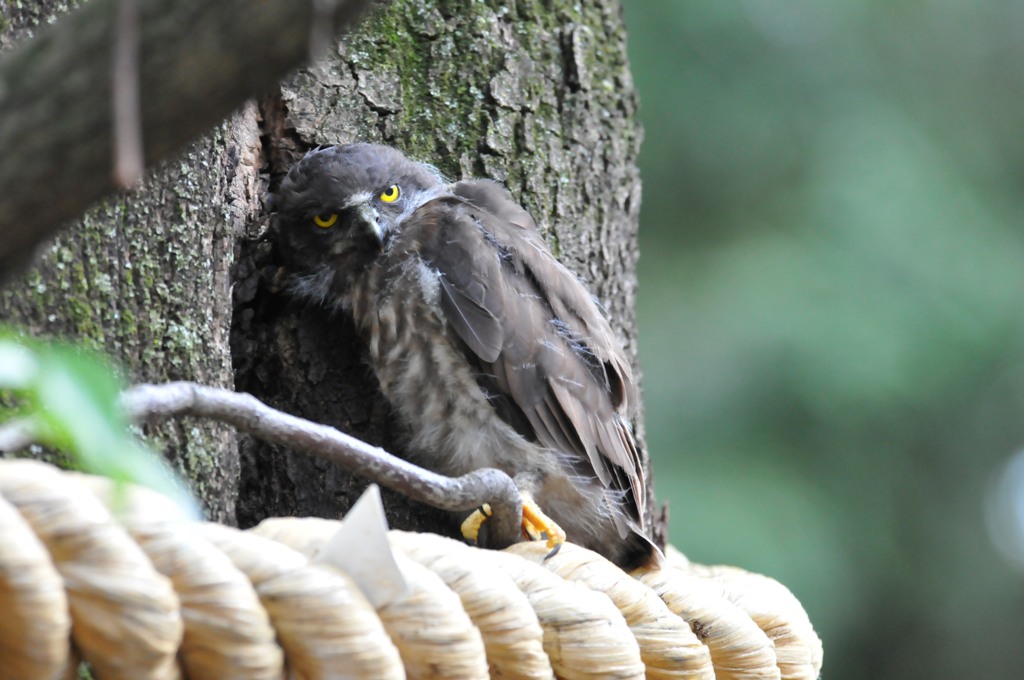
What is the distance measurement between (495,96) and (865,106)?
445 cm

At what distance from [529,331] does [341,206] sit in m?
0.44

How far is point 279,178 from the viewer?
2.10 m

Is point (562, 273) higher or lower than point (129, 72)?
higher

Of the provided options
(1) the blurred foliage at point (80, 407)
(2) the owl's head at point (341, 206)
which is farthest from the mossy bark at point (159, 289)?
(1) the blurred foliage at point (80, 407)

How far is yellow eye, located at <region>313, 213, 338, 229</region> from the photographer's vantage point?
2.16 meters

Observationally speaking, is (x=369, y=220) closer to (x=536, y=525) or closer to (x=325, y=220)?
(x=325, y=220)

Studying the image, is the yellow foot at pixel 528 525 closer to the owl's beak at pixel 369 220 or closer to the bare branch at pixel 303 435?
the bare branch at pixel 303 435

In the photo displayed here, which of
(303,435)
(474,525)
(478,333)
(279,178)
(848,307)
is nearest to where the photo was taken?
(303,435)

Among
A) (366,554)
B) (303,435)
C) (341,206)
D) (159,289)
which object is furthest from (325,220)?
(366,554)

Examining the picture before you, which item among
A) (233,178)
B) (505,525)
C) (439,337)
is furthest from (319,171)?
(505,525)

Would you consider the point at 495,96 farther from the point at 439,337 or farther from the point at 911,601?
the point at 911,601

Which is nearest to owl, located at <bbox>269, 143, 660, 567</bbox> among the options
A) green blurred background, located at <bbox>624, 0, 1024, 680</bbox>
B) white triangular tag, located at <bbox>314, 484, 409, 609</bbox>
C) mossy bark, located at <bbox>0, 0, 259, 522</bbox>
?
mossy bark, located at <bbox>0, 0, 259, 522</bbox>

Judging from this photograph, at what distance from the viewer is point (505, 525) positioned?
154 centimetres

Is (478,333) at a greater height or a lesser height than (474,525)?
greater
